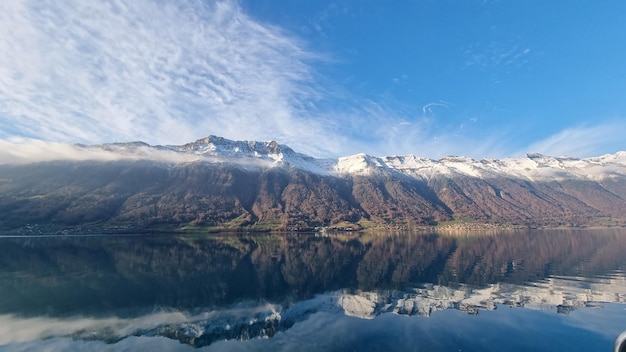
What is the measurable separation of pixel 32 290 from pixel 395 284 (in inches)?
2151

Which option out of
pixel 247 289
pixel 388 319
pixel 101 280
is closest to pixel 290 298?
pixel 247 289

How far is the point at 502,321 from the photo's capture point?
3494 centimetres

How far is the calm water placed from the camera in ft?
96.5

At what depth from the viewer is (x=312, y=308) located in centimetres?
4116

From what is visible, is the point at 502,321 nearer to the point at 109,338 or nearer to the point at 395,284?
the point at 395,284

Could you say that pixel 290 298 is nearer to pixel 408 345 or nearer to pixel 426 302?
pixel 426 302

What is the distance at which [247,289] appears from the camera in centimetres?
5188

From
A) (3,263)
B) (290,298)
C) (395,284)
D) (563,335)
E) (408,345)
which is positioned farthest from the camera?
(3,263)

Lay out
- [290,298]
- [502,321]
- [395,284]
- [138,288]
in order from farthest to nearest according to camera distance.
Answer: [395,284] < [138,288] < [290,298] < [502,321]

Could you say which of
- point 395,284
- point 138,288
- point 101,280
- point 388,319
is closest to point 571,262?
point 395,284

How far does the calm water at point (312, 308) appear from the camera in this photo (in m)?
29.4

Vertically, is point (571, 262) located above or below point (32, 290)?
above

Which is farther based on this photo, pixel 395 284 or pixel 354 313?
pixel 395 284

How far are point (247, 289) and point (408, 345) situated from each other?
29788 millimetres
